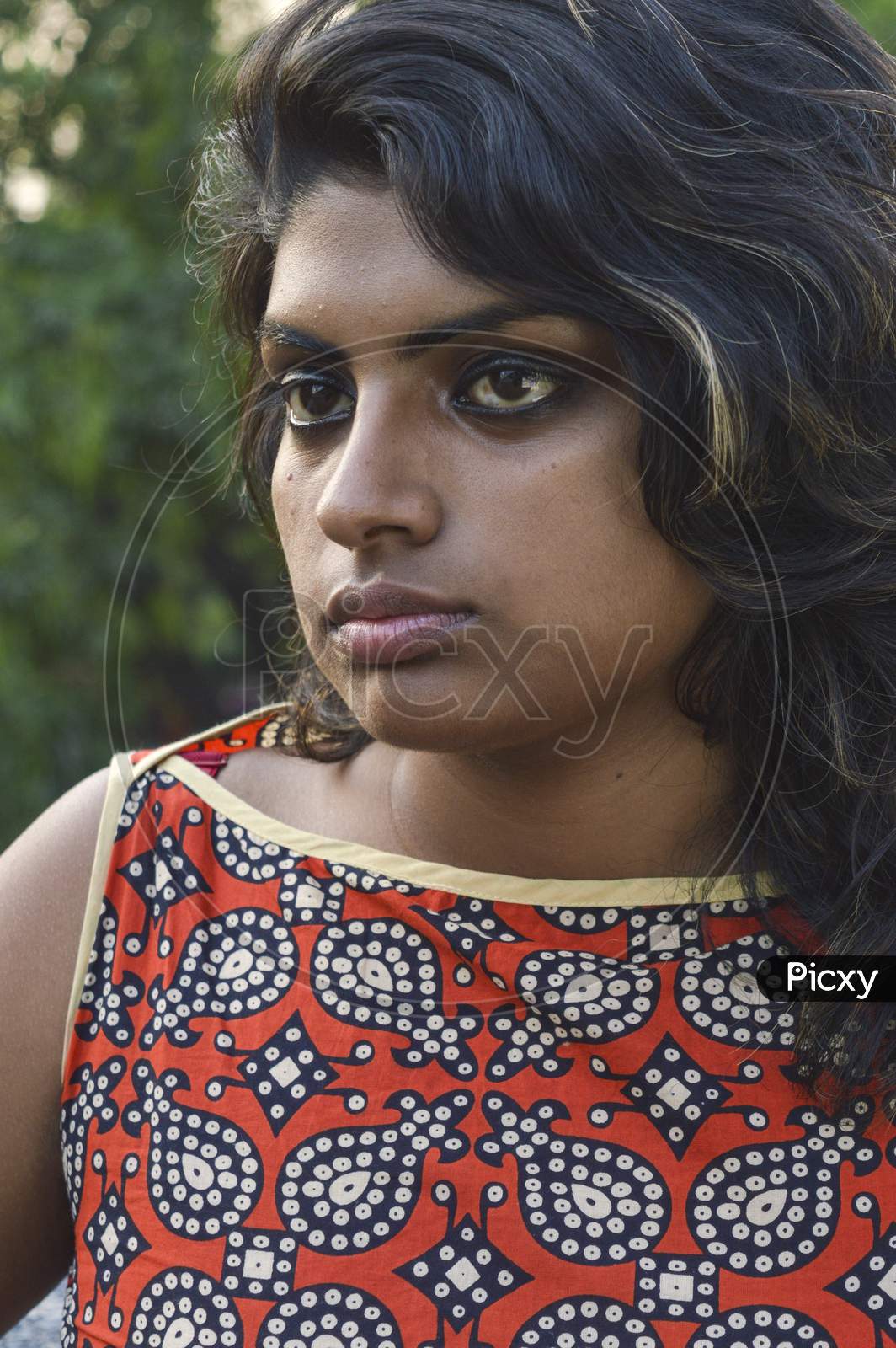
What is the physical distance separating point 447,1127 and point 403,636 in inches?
20.0

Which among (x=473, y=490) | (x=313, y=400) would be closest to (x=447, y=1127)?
(x=473, y=490)

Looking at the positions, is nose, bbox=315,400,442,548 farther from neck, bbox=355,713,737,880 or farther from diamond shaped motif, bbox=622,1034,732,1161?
diamond shaped motif, bbox=622,1034,732,1161

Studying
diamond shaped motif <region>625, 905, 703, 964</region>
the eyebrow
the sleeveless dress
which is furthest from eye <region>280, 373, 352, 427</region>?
diamond shaped motif <region>625, 905, 703, 964</region>

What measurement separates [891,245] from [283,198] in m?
0.61

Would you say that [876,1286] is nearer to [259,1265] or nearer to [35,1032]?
[259,1265]

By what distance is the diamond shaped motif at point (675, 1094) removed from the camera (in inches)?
58.1

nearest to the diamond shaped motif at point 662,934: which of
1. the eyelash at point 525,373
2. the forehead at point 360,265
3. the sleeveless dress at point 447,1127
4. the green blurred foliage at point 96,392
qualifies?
the sleeveless dress at point 447,1127

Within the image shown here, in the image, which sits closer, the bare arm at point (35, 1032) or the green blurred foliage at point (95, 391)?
the bare arm at point (35, 1032)

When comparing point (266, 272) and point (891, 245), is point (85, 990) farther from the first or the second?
point (891, 245)

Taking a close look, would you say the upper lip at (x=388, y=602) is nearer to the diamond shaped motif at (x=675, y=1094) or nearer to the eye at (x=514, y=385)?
the eye at (x=514, y=385)

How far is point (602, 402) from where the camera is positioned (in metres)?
1.37

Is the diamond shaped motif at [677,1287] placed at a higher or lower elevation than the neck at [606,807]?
lower

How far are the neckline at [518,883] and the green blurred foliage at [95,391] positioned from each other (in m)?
2.44

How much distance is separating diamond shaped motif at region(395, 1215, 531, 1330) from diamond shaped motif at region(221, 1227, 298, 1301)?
11 cm
